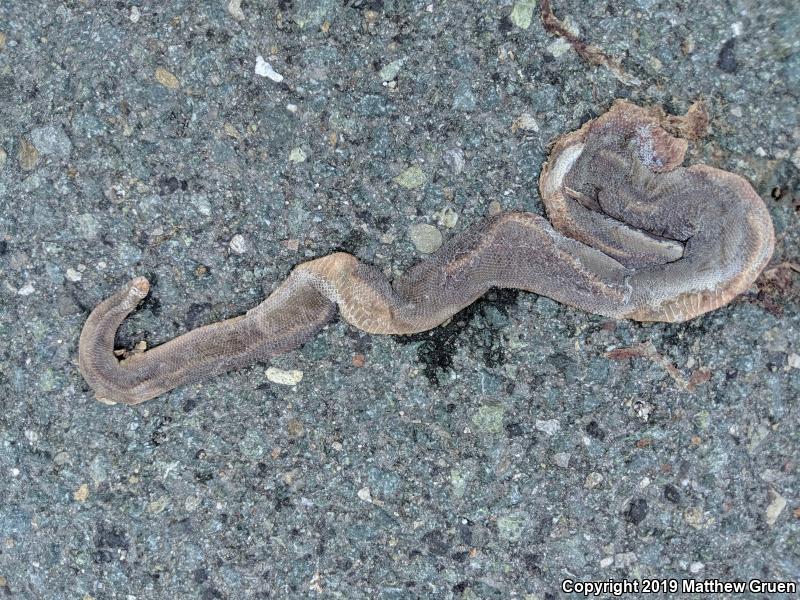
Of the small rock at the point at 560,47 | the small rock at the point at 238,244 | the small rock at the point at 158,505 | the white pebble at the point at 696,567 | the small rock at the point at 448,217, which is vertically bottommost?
the small rock at the point at 158,505

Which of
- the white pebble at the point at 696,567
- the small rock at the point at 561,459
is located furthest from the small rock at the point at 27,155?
the white pebble at the point at 696,567

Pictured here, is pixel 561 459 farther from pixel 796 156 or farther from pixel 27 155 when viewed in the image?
pixel 27 155

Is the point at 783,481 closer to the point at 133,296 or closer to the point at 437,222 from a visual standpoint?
the point at 437,222

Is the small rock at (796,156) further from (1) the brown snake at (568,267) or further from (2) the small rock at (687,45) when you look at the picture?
(2) the small rock at (687,45)

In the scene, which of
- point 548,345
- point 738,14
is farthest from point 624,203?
point 738,14

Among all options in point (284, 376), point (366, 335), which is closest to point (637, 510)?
point (366, 335)

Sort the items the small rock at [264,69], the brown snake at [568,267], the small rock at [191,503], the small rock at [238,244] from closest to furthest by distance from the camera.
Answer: the brown snake at [568,267] → the small rock at [264,69] → the small rock at [238,244] → the small rock at [191,503]

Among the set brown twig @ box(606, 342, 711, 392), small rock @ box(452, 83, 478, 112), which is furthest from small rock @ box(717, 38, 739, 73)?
brown twig @ box(606, 342, 711, 392)
